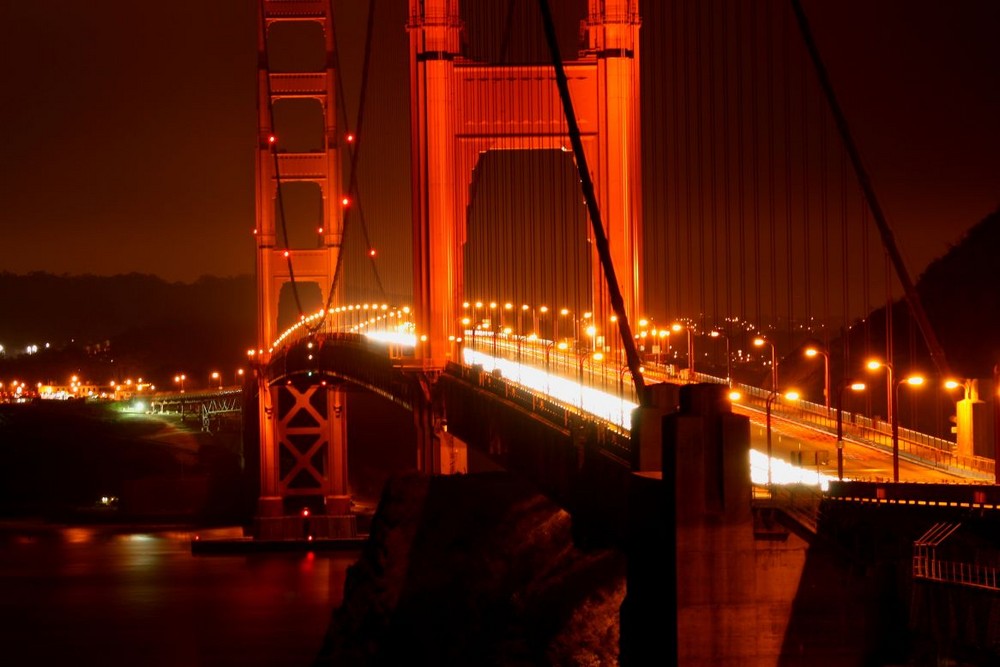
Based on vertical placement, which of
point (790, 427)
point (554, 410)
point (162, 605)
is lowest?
point (162, 605)

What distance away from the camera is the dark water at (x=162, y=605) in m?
28.7

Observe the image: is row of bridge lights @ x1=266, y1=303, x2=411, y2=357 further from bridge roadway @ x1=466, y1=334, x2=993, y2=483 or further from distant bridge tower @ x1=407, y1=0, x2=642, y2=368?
bridge roadway @ x1=466, y1=334, x2=993, y2=483

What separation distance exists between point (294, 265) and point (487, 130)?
22698mm

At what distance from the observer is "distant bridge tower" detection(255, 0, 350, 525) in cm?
4562

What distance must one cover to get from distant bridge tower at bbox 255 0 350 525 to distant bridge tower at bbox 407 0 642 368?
17.5 meters

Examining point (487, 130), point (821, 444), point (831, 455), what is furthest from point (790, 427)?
point (487, 130)

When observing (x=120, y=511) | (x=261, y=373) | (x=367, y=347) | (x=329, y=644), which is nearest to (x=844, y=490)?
(x=329, y=644)

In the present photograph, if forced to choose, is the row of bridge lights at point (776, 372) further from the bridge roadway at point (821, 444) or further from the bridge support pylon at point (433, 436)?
the bridge support pylon at point (433, 436)

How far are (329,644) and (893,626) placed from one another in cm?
1378

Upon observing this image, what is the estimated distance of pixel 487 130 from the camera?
2672 centimetres

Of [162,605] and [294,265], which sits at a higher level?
[294,265]

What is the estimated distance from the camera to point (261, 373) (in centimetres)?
4678

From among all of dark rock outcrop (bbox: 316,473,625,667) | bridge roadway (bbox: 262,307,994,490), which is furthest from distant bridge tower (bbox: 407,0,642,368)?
dark rock outcrop (bbox: 316,473,625,667)

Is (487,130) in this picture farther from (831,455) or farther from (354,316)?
(354,316)
